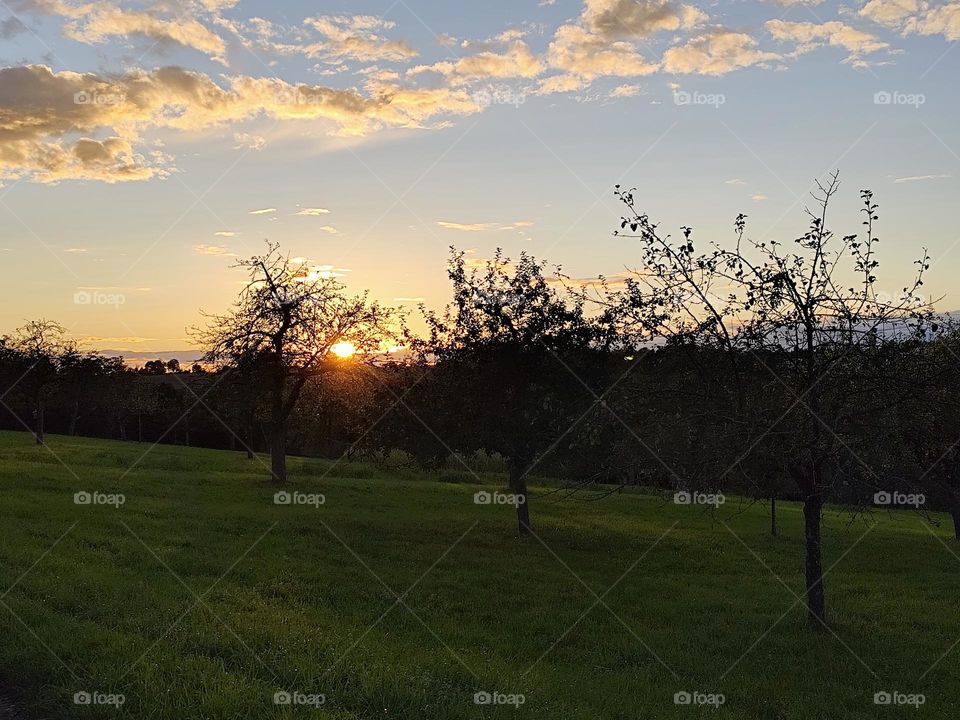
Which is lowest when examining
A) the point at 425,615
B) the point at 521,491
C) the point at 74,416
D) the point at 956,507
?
the point at 425,615

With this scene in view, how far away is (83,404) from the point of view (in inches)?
3433

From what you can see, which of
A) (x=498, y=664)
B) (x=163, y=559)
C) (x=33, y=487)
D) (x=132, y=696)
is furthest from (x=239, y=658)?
(x=33, y=487)

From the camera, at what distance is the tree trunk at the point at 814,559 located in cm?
1553

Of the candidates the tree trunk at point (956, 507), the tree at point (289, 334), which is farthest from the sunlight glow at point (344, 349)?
the tree trunk at point (956, 507)

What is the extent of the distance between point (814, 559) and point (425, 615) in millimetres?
8216

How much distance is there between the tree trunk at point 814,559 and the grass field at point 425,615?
0.48 metres

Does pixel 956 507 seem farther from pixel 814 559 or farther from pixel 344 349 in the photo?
pixel 344 349

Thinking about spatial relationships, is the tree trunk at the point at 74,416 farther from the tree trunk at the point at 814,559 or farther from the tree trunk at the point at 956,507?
the tree trunk at the point at 814,559

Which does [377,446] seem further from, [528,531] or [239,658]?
[239,658]

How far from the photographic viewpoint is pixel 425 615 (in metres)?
15.1

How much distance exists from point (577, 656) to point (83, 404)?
87627 mm

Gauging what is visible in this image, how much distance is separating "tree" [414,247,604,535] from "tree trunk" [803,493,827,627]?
955cm

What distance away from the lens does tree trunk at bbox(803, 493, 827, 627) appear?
15531 millimetres

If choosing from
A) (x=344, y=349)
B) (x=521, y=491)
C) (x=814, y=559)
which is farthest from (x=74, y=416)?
(x=814, y=559)
